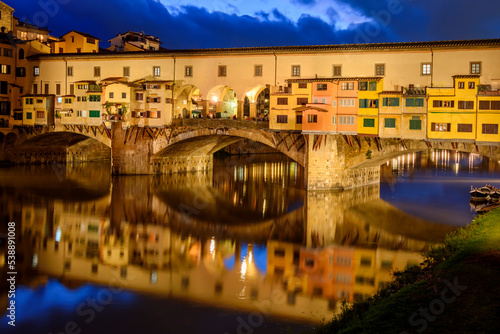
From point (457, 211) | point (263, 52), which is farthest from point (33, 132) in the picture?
point (457, 211)

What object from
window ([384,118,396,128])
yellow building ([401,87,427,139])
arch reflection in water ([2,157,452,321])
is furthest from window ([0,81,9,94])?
yellow building ([401,87,427,139])

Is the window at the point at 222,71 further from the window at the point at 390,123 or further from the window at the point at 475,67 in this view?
the window at the point at 475,67

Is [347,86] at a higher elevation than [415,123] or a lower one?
higher

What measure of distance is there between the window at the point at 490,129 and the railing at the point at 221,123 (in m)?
15.1

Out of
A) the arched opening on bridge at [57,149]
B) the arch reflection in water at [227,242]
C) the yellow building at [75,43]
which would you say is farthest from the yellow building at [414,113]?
the yellow building at [75,43]

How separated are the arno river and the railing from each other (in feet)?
16.5

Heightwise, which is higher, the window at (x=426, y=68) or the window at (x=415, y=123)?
the window at (x=426, y=68)

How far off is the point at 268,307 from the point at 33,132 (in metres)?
41.9

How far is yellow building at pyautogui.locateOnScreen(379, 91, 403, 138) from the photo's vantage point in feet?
103

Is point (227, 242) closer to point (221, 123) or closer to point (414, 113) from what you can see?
point (414, 113)

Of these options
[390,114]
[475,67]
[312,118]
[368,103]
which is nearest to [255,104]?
[312,118]

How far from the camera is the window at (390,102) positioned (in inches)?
1240

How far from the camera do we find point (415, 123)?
101 ft

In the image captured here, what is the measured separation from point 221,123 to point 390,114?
13.6m
